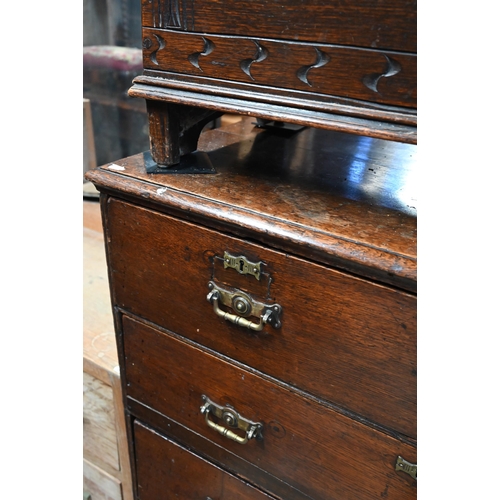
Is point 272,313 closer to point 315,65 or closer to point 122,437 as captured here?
point 315,65

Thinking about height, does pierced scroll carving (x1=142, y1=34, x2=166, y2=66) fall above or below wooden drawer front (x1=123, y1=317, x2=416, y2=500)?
above

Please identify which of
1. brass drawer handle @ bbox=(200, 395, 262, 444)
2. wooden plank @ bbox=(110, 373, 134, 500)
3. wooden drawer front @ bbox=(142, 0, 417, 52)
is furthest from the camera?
wooden plank @ bbox=(110, 373, 134, 500)

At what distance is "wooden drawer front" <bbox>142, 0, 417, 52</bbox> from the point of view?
19.9 inches

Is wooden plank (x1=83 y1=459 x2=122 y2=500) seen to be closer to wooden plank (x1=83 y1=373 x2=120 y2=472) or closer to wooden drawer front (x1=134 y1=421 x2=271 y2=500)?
wooden plank (x1=83 y1=373 x2=120 y2=472)

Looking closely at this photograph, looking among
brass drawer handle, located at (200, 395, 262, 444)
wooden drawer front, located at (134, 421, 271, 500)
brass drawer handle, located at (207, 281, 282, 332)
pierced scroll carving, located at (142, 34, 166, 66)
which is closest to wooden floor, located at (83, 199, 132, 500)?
wooden drawer front, located at (134, 421, 271, 500)

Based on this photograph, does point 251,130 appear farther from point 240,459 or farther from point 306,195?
point 240,459

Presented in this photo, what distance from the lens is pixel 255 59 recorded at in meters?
0.61

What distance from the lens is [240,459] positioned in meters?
0.79

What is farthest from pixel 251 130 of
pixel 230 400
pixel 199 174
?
pixel 230 400

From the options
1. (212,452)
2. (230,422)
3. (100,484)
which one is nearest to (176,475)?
(212,452)

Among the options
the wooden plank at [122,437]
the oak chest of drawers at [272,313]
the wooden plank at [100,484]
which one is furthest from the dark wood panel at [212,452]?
the wooden plank at [100,484]

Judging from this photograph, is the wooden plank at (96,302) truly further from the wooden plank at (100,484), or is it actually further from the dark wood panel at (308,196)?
the dark wood panel at (308,196)

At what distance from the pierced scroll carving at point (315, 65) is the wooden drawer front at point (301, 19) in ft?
0.05

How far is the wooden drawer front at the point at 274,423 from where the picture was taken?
64 centimetres
